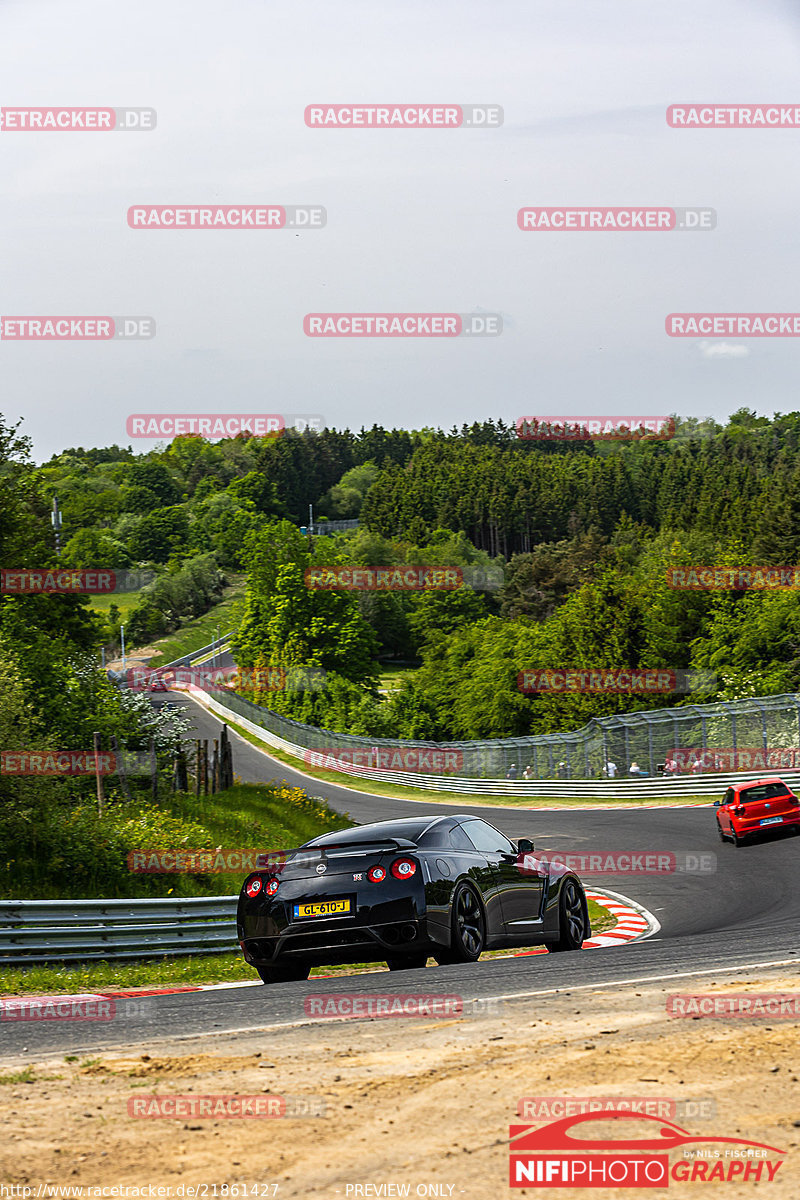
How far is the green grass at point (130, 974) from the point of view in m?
11.7

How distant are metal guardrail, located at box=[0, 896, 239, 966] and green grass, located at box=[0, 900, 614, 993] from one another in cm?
13

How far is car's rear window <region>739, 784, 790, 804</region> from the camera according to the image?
25094 millimetres

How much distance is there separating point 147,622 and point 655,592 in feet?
278

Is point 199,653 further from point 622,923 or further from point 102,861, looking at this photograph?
point 622,923

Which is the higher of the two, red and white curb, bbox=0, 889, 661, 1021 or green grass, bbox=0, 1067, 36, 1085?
green grass, bbox=0, 1067, 36, 1085

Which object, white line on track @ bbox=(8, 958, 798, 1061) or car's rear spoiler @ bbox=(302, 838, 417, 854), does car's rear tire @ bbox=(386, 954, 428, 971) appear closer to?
car's rear spoiler @ bbox=(302, 838, 417, 854)

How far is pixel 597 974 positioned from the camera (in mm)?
8977

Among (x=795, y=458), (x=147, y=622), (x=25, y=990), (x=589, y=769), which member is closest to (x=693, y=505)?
(x=795, y=458)

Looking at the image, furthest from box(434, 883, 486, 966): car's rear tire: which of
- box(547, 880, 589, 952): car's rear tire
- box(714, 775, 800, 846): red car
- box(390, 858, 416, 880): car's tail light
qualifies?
box(714, 775, 800, 846): red car

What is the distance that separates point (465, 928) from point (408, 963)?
59 centimetres

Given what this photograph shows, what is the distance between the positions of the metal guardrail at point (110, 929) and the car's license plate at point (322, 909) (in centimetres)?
399

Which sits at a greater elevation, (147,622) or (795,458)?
(795,458)

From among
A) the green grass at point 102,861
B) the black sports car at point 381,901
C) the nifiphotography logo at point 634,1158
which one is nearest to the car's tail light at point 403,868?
the black sports car at point 381,901

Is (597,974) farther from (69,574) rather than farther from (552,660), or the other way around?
(552,660)
